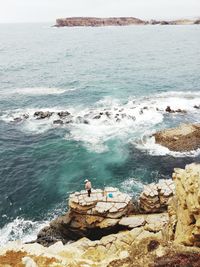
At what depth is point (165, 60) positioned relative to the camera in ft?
424

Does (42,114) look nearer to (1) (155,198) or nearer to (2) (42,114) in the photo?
(2) (42,114)

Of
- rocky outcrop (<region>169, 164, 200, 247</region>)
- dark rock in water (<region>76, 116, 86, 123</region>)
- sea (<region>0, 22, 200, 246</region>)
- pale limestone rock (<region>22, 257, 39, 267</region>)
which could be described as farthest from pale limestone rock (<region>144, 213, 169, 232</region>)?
dark rock in water (<region>76, 116, 86, 123</region>)

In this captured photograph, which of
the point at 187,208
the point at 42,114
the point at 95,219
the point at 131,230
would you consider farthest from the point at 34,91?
the point at 187,208

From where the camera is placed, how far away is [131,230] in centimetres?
3412

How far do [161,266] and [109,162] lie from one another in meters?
29.1

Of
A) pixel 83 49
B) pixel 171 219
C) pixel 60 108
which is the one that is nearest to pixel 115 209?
pixel 171 219

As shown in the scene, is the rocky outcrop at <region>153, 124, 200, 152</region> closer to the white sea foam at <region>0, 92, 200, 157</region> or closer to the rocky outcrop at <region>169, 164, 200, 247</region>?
the white sea foam at <region>0, 92, 200, 157</region>

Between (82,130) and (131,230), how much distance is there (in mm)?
31550

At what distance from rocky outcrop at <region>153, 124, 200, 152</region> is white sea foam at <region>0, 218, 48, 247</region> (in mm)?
24154

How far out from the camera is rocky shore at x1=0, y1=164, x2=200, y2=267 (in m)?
24.9

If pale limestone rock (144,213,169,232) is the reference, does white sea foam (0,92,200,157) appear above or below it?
below

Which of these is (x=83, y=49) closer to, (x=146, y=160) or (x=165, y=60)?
(x=165, y=60)

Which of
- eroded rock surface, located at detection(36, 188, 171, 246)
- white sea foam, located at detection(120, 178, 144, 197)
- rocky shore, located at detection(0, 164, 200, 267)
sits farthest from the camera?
white sea foam, located at detection(120, 178, 144, 197)

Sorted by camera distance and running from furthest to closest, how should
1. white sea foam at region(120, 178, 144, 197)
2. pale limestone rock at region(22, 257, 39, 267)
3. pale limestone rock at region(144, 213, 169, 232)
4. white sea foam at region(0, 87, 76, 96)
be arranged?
white sea foam at region(0, 87, 76, 96) < white sea foam at region(120, 178, 144, 197) < pale limestone rock at region(144, 213, 169, 232) < pale limestone rock at region(22, 257, 39, 267)
